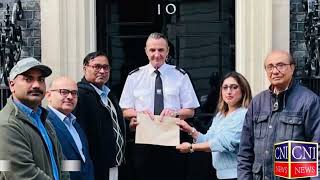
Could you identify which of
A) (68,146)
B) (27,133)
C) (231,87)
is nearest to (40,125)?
(27,133)

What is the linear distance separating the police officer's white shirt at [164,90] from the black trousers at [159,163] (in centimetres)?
38

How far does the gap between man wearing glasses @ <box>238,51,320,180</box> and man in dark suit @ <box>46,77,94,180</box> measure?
43.3 inches

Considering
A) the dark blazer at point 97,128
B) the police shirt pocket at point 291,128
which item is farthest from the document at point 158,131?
the police shirt pocket at point 291,128

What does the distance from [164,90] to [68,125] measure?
4.73 feet

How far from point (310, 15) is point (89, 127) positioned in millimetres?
2618

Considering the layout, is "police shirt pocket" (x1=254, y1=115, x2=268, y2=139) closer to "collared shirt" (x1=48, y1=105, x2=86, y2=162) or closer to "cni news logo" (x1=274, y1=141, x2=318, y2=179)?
"cni news logo" (x1=274, y1=141, x2=318, y2=179)

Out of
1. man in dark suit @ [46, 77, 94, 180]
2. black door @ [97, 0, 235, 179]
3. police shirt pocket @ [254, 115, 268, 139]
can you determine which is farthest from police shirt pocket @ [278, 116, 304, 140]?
black door @ [97, 0, 235, 179]

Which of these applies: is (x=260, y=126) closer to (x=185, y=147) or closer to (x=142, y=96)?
(x=185, y=147)

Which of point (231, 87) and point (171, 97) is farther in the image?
point (171, 97)

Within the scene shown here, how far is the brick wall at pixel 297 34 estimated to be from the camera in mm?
6426

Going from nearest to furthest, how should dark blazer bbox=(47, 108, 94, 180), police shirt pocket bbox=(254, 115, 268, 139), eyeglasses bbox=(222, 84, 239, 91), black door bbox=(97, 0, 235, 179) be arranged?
police shirt pocket bbox=(254, 115, 268, 139) < dark blazer bbox=(47, 108, 94, 180) < eyeglasses bbox=(222, 84, 239, 91) < black door bbox=(97, 0, 235, 179)

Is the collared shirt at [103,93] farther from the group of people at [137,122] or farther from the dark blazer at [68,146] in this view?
the dark blazer at [68,146]

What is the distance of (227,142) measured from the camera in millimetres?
4781

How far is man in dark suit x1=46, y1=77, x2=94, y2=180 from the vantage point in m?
4.37
